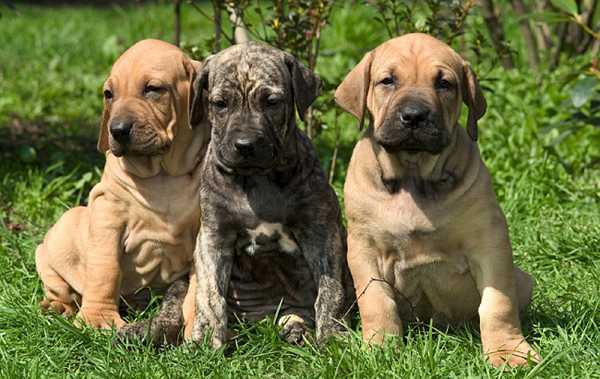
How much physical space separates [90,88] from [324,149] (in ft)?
12.7

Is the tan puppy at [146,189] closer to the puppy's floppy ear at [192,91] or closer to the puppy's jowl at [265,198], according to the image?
the puppy's floppy ear at [192,91]

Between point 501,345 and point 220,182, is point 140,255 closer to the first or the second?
point 220,182

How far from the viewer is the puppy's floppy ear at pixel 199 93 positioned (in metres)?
5.93

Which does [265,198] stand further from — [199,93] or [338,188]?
[338,188]

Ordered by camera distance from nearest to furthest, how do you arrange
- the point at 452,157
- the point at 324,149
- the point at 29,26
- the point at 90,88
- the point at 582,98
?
the point at 452,157
the point at 582,98
the point at 324,149
the point at 90,88
the point at 29,26

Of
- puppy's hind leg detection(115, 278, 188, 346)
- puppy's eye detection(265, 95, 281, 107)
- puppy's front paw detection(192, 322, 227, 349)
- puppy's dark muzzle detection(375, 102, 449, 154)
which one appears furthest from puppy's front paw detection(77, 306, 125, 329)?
puppy's dark muzzle detection(375, 102, 449, 154)

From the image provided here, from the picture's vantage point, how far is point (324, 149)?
932 cm

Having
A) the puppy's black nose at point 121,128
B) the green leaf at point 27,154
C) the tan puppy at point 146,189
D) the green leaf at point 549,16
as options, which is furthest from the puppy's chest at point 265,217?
the green leaf at point 27,154

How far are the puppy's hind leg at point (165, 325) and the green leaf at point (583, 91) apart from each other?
10.7 ft

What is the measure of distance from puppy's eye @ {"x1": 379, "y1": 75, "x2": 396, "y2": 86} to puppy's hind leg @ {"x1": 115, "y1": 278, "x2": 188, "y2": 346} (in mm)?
1768

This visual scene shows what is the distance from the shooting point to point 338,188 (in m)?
8.43

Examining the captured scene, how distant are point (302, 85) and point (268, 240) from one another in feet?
2.91

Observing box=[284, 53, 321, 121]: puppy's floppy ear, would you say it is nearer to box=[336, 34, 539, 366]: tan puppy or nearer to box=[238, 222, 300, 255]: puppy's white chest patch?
box=[336, 34, 539, 366]: tan puppy

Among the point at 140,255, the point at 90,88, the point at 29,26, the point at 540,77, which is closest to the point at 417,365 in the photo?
the point at 140,255
